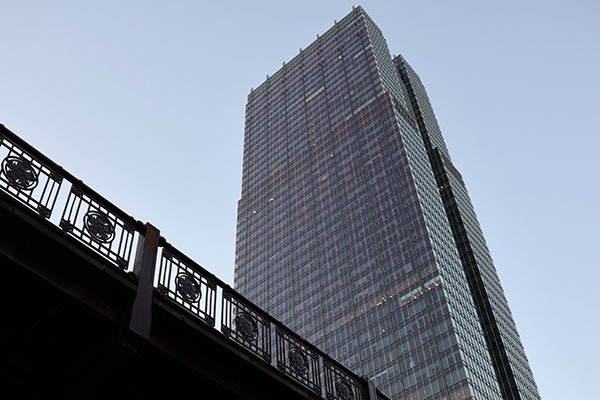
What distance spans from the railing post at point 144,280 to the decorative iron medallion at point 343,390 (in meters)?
4.96

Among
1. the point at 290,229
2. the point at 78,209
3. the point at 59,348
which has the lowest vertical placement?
the point at 59,348

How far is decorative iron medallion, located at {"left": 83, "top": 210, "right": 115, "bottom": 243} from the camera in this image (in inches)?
392

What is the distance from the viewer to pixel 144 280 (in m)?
9.72

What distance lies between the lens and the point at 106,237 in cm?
1011

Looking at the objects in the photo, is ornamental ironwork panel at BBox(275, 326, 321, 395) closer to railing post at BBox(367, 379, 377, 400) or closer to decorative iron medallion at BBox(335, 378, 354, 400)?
decorative iron medallion at BBox(335, 378, 354, 400)

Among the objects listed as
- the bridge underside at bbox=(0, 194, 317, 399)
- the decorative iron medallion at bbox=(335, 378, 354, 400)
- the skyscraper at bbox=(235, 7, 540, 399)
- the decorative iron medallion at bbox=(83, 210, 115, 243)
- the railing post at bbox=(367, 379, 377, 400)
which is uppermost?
the skyscraper at bbox=(235, 7, 540, 399)

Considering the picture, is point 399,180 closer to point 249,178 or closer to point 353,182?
point 353,182

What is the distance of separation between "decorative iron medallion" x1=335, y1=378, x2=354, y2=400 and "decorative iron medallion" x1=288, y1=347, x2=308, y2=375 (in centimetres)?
93

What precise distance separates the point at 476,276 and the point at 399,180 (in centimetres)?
3556

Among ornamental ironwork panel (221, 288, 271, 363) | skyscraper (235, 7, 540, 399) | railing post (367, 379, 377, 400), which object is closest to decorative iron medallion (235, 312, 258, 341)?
ornamental ironwork panel (221, 288, 271, 363)

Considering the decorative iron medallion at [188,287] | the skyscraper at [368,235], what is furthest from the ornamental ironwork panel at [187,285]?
the skyscraper at [368,235]

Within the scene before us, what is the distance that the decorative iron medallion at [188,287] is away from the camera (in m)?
10.7

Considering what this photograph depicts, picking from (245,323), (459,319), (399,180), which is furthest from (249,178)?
(245,323)

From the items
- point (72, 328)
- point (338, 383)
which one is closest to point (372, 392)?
point (338, 383)
